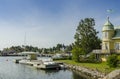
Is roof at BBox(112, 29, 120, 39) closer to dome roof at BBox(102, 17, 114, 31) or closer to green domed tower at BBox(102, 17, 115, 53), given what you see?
green domed tower at BBox(102, 17, 115, 53)

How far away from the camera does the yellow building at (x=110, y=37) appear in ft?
237

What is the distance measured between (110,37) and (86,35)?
48.4ft

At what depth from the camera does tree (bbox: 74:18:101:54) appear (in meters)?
87.1

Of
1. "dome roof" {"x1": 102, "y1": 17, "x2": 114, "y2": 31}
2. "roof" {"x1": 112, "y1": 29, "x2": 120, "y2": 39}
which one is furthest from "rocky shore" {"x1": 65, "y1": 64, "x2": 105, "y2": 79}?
"dome roof" {"x1": 102, "y1": 17, "x2": 114, "y2": 31}

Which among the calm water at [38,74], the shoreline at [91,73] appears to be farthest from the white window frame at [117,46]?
the calm water at [38,74]

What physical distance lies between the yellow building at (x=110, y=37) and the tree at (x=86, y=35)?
12.2m

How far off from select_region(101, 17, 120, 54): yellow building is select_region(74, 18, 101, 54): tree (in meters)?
12.2

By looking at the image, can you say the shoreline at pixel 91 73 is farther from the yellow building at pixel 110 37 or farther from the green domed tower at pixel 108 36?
the green domed tower at pixel 108 36

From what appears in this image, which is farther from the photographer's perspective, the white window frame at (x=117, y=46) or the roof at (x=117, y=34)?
the roof at (x=117, y=34)

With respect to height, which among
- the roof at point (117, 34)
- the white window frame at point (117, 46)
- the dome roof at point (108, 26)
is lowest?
the white window frame at point (117, 46)

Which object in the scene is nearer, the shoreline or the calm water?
the shoreline

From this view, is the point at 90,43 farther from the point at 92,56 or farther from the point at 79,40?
the point at 92,56

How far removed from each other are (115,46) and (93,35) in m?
15.9

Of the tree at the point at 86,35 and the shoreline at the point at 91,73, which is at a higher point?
the tree at the point at 86,35
